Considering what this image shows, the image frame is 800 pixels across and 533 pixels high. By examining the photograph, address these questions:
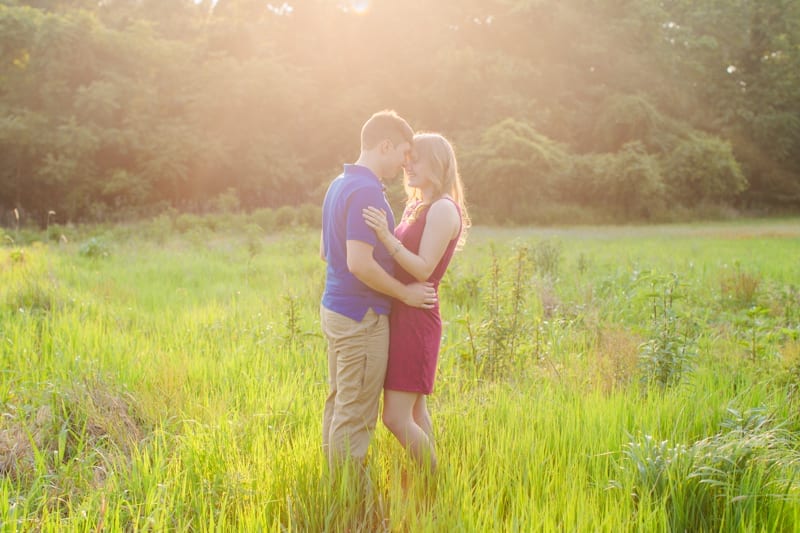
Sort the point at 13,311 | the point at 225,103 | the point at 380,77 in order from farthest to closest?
the point at 380,77
the point at 225,103
the point at 13,311

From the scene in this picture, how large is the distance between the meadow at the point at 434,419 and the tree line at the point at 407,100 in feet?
75.3

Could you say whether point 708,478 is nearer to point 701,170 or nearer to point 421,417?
point 421,417

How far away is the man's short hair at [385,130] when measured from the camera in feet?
9.69

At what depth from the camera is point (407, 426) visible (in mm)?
3049

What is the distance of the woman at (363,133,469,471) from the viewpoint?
301cm

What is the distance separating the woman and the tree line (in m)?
26.3

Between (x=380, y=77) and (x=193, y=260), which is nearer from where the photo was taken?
(x=193, y=260)

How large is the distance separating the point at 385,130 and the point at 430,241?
22.5 inches

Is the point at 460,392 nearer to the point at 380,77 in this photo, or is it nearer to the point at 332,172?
the point at 332,172

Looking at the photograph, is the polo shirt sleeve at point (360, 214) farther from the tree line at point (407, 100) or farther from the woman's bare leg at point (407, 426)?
the tree line at point (407, 100)

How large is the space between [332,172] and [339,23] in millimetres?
10157

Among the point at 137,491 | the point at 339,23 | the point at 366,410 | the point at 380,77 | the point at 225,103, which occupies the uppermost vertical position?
the point at 339,23

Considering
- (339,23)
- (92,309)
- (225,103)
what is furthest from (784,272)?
(339,23)

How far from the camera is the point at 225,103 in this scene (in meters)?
31.6
